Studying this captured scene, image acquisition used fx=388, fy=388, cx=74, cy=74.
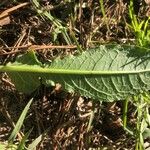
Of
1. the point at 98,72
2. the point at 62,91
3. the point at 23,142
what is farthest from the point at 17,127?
the point at 98,72

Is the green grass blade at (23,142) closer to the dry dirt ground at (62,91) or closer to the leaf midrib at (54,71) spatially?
the dry dirt ground at (62,91)

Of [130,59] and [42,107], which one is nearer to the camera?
[130,59]

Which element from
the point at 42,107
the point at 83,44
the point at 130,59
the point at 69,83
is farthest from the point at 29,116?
the point at 130,59

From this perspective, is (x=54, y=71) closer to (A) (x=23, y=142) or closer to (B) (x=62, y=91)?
(B) (x=62, y=91)

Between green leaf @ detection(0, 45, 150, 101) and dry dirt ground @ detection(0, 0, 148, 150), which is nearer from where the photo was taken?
green leaf @ detection(0, 45, 150, 101)

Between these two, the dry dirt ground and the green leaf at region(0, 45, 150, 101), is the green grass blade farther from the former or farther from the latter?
the green leaf at region(0, 45, 150, 101)

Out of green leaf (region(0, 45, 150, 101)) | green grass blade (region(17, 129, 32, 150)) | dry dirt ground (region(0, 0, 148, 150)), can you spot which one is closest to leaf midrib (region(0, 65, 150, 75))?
green leaf (region(0, 45, 150, 101))

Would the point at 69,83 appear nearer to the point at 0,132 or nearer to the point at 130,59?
the point at 130,59
